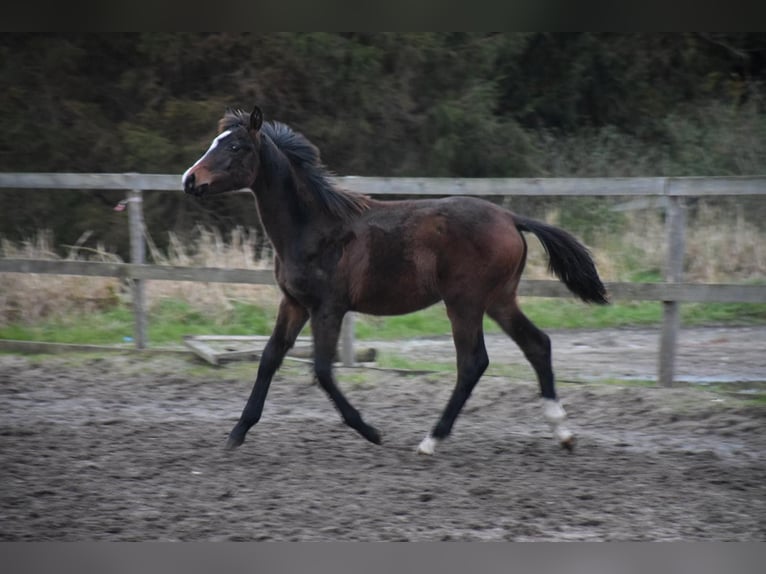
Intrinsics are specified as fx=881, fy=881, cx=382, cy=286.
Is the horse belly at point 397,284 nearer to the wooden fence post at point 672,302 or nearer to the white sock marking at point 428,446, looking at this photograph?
the white sock marking at point 428,446

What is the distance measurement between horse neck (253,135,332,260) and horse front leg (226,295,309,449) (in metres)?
0.31

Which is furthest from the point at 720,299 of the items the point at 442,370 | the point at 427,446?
the point at 427,446

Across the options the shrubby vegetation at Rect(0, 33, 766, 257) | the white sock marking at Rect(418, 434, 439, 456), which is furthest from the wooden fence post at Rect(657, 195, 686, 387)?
the shrubby vegetation at Rect(0, 33, 766, 257)

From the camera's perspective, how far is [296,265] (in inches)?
189

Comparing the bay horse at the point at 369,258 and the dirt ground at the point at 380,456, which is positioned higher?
the bay horse at the point at 369,258

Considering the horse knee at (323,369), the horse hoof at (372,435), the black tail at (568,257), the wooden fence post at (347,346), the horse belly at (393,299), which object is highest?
the black tail at (568,257)

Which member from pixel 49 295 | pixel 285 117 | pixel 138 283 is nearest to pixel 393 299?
pixel 138 283

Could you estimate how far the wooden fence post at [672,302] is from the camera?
6.00m

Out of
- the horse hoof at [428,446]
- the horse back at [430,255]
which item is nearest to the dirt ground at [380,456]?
the horse hoof at [428,446]

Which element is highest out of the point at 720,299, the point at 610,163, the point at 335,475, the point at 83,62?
the point at 83,62

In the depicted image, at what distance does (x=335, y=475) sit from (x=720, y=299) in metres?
3.05

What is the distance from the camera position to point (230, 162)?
472cm

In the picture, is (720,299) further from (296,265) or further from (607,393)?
(296,265)

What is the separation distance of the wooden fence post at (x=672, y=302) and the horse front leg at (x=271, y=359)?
2.59m
